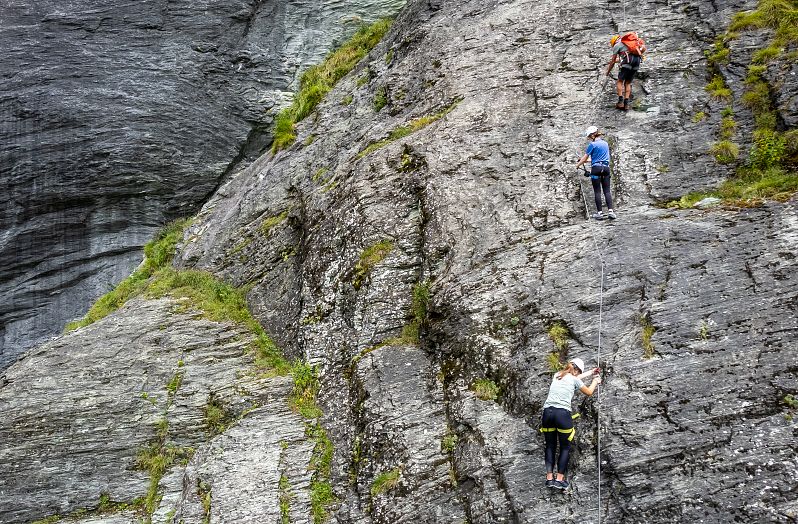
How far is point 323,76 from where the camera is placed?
23312 millimetres

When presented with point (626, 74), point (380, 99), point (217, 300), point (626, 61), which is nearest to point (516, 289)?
point (626, 74)

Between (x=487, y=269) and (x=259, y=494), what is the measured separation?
5.83m

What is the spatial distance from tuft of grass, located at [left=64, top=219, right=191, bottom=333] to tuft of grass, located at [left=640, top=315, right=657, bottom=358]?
13.9m

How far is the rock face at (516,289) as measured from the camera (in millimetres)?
9180

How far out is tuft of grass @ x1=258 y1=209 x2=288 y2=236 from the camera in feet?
58.3

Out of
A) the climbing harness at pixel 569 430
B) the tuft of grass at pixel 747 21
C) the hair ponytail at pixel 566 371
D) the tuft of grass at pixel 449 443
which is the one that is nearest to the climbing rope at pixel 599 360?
the climbing harness at pixel 569 430

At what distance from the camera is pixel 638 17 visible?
16.7 metres

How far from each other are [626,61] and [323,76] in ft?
39.0

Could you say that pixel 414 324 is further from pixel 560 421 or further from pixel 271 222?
pixel 271 222

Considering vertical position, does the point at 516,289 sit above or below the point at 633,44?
below

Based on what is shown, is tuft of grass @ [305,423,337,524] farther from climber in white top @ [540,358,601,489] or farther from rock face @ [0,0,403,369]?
rock face @ [0,0,403,369]

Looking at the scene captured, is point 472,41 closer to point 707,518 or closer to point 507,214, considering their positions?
point 507,214

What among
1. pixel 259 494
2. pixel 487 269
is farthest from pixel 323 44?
pixel 259 494

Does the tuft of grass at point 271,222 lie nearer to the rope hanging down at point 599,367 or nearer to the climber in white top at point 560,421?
the rope hanging down at point 599,367
